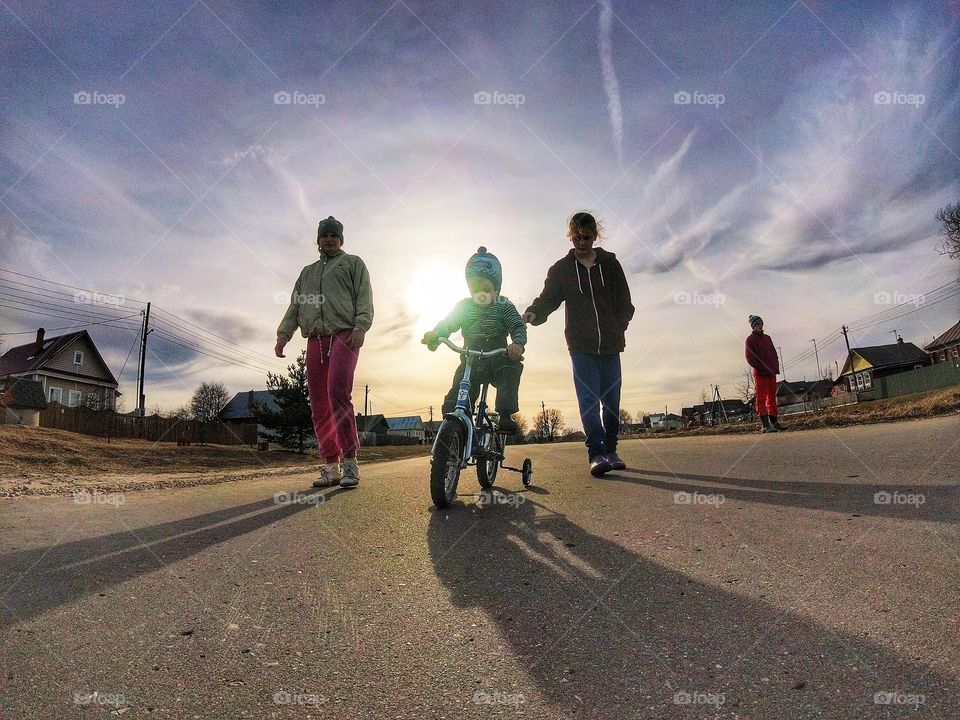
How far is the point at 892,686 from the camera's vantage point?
1317 mm

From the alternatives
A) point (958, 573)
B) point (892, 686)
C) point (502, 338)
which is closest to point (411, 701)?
point (892, 686)

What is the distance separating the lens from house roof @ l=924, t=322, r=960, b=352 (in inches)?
2130

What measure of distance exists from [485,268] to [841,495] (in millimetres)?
3265

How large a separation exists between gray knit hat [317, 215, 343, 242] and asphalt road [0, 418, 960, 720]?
135 inches

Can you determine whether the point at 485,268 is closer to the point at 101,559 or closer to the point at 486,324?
the point at 486,324

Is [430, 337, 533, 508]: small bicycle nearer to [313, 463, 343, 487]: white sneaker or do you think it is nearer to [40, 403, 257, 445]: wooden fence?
[313, 463, 343, 487]: white sneaker

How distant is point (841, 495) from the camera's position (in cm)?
362

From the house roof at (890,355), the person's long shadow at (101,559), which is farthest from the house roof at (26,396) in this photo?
the house roof at (890,355)

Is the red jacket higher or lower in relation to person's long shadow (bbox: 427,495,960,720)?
higher

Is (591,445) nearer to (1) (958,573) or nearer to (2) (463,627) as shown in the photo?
(1) (958,573)

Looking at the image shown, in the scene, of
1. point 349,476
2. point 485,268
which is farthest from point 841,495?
point 349,476

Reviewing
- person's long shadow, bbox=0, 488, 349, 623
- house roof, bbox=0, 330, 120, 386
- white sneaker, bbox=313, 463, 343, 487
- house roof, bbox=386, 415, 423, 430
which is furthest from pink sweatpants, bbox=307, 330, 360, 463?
house roof, bbox=386, 415, 423, 430

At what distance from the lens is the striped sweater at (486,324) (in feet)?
16.8

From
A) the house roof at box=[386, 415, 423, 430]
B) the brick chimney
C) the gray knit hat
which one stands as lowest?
the house roof at box=[386, 415, 423, 430]
